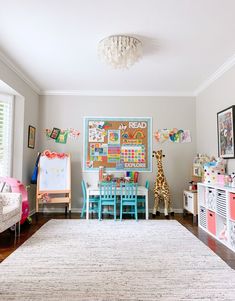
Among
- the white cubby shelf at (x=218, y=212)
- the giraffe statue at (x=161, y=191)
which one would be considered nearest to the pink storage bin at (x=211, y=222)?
the white cubby shelf at (x=218, y=212)

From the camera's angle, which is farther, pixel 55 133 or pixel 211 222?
pixel 55 133

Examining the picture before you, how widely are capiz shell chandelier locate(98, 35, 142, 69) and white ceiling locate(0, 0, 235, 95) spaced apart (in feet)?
0.26

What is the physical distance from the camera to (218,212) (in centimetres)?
336

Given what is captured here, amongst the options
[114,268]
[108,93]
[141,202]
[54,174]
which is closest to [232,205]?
[114,268]

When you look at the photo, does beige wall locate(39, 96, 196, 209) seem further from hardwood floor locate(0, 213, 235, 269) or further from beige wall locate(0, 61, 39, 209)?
hardwood floor locate(0, 213, 235, 269)

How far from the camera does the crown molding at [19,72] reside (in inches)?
145

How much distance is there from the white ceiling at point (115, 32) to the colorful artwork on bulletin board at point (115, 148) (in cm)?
111

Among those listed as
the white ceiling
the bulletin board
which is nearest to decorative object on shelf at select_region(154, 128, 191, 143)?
the white ceiling

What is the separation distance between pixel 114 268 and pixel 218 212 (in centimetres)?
178

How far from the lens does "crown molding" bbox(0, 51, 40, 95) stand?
3.69m

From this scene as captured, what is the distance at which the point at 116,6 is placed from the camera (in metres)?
2.49

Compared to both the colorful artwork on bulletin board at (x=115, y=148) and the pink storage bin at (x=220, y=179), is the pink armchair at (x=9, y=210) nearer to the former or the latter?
the colorful artwork on bulletin board at (x=115, y=148)

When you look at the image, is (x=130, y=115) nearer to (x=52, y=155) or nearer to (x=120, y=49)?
(x=52, y=155)

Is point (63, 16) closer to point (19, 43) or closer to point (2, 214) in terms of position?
point (19, 43)
